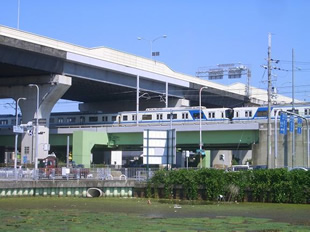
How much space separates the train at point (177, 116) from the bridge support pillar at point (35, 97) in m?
14.2

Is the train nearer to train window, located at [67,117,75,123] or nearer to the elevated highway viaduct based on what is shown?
train window, located at [67,117,75,123]

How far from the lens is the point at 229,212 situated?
1249 inches

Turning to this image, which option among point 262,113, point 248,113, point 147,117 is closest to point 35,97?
point 147,117

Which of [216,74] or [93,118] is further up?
[216,74]

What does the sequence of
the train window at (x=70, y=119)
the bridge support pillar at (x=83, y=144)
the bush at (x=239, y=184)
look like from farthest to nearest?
the train window at (x=70, y=119), the bridge support pillar at (x=83, y=144), the bush at (x=239, y=184)

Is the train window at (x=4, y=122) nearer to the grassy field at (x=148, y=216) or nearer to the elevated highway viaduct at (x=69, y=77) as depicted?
the elevated highway viaduct at (x=69, y=77)

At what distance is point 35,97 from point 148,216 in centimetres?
4701

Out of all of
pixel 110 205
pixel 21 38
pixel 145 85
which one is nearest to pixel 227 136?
pixel 145 85

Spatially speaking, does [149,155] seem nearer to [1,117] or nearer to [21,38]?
[21,38]

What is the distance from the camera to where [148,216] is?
2889cm

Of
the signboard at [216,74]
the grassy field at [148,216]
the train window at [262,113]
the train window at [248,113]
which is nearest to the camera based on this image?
the grassy field at [148,216]

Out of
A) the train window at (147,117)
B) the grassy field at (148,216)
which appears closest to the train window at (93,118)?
the train window at (147,117)

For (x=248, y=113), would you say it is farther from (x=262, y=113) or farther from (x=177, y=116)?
(x=177, y=116)

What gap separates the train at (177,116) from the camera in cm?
7596
